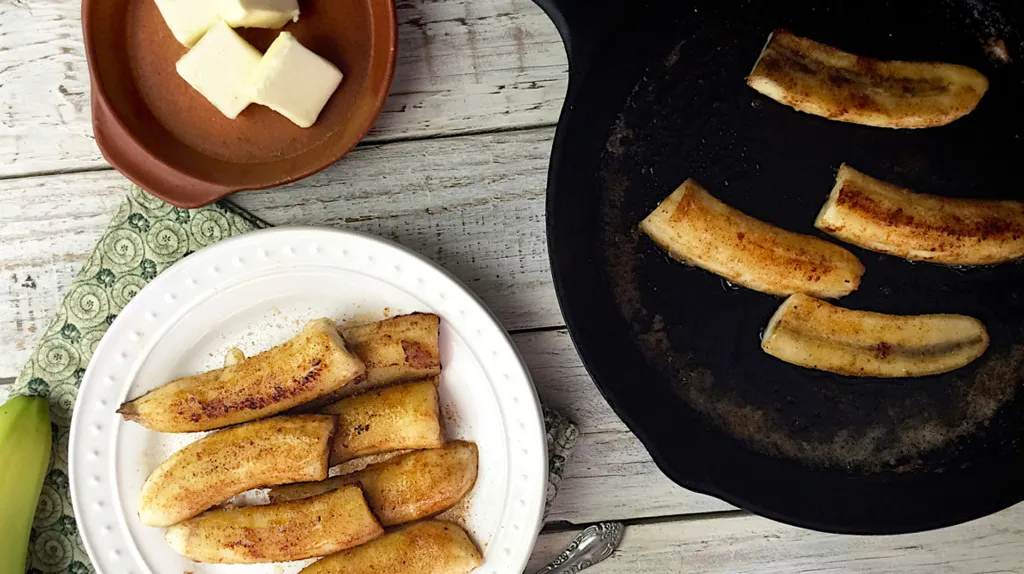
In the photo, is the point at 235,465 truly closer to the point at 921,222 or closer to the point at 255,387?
the point at 255,387

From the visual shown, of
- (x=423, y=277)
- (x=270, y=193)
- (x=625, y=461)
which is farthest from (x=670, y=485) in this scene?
(x=270, y=193)

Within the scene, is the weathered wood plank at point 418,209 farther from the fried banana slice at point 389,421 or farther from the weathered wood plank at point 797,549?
the weathered wood plank at point 797,549

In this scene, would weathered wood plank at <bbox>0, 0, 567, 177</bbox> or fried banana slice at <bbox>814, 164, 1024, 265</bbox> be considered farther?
weathered wood plank at <bbox>0, 0, 567, 177</bbox>

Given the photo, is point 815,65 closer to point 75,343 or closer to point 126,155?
point 126,155

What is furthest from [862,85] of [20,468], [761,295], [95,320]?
[20,468]

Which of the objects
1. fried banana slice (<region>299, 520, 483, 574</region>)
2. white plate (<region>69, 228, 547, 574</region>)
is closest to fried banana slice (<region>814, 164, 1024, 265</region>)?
white plate (<region>69, 228, 547, 574</region>)

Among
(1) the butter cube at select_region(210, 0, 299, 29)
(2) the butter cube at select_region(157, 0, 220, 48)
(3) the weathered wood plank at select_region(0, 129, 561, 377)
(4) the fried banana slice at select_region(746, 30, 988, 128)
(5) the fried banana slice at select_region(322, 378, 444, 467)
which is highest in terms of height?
(4) the fried banana slice at select_region(746, 30, 988, 128)

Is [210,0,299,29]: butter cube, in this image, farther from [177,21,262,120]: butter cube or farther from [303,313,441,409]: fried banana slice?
[303,313,441,409]: fried banana slice
